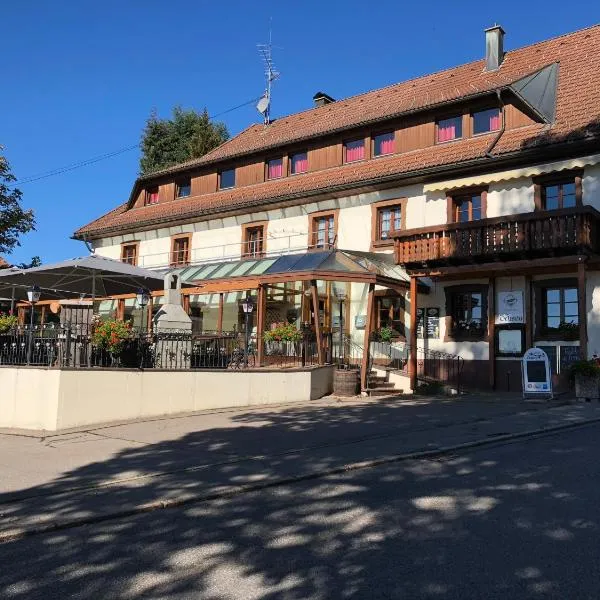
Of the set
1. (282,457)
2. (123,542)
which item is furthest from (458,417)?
(123,542)

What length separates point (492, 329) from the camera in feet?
59.4

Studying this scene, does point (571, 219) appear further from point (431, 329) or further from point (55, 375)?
point (55, 375)

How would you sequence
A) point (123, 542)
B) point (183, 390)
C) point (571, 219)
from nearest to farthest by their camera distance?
point (123, 542), point (183, 390), point (571, 219)

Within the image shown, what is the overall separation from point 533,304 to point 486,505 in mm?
12974

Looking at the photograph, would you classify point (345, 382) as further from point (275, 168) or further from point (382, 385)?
point (275, 168)

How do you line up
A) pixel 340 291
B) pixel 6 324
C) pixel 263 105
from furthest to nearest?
1. pixel 263 105
2. pixel 340 291
3. pixel 6 324

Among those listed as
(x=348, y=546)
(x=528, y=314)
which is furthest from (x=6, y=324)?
(x=528, y=314)

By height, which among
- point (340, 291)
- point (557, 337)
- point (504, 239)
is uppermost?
point (504, 239)

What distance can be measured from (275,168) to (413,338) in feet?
34.5

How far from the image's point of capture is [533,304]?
17.6 metres

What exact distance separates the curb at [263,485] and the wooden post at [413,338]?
7759mm

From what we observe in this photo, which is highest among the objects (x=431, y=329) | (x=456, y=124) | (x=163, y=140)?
(x=163, y=140)

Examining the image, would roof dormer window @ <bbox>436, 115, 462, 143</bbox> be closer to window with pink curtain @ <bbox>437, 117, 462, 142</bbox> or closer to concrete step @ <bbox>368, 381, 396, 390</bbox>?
window with pink curtain @ <bbox>437, 117, 462, 142</bbox>

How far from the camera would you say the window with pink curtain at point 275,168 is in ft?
82.8
